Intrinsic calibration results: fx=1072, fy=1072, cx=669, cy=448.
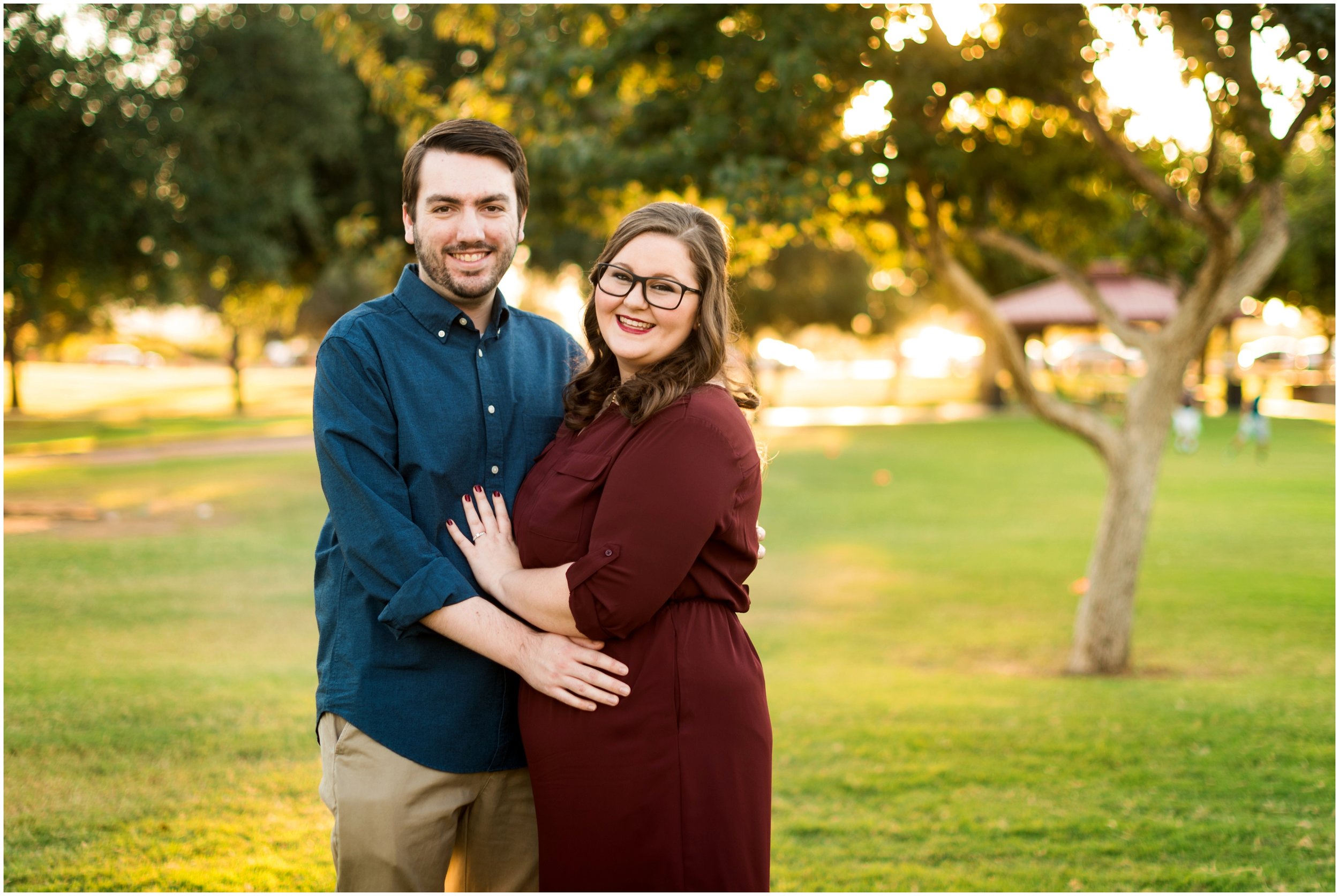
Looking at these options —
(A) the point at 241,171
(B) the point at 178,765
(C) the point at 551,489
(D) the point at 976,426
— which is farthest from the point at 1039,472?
(C) the point at 551,489

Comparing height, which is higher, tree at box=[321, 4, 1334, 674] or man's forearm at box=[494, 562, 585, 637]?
tree at box=[321, 4, 1334, 674]

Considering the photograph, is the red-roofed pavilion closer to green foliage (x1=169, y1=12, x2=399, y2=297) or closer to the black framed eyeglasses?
green foliage (x1=169, y1=12, x2=399, y2=297)

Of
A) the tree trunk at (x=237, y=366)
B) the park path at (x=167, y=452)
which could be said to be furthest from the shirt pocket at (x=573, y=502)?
the tree trunk at (x=237, y=366)

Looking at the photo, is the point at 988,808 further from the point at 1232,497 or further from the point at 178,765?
the point at 1232,497

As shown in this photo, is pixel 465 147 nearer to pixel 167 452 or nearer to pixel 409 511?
pixel 409 511

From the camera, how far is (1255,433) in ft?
81.0

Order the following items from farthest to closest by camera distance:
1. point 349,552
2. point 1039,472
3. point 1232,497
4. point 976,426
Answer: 1. point 976,426
2. point 1039,472
3. point 1232,497
4. point 349,552

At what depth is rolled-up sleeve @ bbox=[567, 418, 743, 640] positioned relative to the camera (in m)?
2.34

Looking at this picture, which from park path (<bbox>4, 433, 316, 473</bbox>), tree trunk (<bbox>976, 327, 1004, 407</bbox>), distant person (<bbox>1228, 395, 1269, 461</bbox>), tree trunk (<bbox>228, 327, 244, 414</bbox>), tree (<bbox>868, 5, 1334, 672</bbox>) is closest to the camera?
tree (<bbox>868, 5, 1334, 672</bbox>)

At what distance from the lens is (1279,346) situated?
7462cm

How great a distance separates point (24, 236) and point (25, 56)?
277 centimetres

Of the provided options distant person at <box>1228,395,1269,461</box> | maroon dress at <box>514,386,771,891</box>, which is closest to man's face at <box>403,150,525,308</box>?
maroon dress at <box>514,386,771,891</box>

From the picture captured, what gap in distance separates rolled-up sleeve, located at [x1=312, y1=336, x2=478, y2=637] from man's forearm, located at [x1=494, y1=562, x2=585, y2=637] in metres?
0.10

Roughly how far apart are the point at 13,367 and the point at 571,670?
32345mm
